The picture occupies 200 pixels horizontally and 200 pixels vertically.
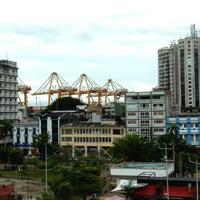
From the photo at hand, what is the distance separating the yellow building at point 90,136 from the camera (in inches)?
2982

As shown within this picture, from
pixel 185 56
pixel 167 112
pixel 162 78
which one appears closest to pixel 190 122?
pixel 167 112

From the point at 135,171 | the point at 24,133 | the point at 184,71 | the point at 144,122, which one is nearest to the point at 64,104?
the point at 184,71

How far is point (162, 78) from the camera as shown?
141875 millimetres

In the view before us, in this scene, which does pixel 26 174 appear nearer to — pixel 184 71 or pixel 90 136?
pixel 90 136

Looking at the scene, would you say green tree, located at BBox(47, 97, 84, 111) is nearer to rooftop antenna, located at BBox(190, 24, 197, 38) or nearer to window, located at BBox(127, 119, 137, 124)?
rooftop antenna, located at BBox(190, 24, 197, 38)

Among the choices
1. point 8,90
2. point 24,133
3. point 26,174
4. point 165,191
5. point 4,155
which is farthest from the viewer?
point 8,90

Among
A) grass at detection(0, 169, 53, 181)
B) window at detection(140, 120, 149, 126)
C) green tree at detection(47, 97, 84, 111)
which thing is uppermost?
green tree at detection(47, 97, 84, 111)

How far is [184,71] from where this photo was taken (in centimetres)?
13125

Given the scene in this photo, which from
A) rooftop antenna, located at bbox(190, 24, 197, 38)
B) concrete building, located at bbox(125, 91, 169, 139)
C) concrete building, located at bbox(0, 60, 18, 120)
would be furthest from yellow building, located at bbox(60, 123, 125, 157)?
rooftop antenna, located at bbox(190, 24, 197, 38)

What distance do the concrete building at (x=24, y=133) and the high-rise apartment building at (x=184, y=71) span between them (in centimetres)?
5108

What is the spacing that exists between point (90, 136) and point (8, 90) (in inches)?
919

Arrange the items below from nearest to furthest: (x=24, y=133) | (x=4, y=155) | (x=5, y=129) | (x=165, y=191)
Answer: (x=165, y=191)
(x=4, y=155)
(x=5, y=129)
(x=24, y=133)

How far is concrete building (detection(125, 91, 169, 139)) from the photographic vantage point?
7325cm

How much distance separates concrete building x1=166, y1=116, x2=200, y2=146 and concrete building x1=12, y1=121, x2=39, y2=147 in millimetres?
26489
